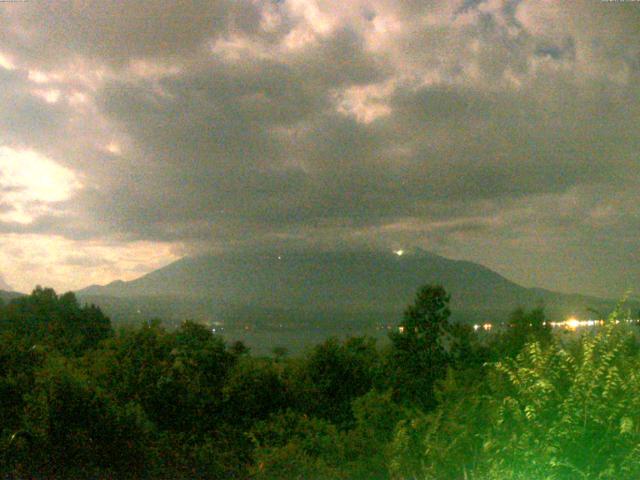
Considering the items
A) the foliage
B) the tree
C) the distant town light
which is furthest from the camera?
the tree

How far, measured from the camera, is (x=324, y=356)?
564 inches

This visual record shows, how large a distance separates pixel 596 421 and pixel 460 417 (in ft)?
6.76

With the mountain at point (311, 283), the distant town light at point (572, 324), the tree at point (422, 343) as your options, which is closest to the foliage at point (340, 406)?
the tree at point (422, 343)

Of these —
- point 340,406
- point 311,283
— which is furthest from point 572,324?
point 311,283

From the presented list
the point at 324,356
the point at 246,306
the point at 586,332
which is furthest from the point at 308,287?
the point at 586,332

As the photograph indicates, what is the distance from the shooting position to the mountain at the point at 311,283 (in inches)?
4520

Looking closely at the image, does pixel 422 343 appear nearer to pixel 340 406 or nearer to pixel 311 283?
pixel 340 406

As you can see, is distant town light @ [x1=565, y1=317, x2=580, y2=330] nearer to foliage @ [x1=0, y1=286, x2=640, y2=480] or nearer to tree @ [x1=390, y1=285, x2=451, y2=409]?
foliage @ [x1=0, y1=286, x2=640, y2=480]

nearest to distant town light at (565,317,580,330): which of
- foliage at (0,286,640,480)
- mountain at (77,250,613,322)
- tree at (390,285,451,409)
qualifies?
foliage at (0,286,640,480)

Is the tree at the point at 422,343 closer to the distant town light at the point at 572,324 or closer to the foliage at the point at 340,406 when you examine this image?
the foliage at the point at 340,406

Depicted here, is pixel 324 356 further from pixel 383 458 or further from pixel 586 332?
pixel 586 332

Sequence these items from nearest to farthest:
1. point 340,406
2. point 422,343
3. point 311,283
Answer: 1. point 422,343
2. point 340,406
3. point 311,283

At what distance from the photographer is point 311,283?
479 feet

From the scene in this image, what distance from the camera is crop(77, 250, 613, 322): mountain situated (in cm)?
11481
